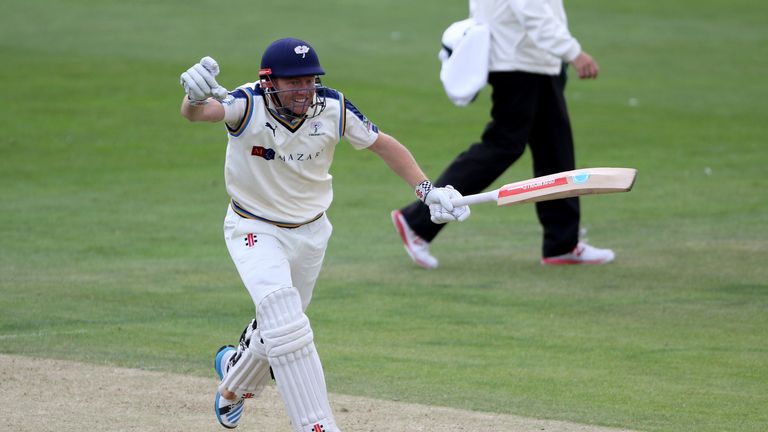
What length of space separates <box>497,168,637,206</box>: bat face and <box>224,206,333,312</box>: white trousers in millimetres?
846

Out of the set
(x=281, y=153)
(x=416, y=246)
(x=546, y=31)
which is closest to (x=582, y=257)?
(x=416, y=246)

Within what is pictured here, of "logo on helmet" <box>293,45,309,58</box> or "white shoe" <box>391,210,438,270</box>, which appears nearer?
"logo on helmet" <box>293,45,309,58</box>

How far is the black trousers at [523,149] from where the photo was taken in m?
8.91

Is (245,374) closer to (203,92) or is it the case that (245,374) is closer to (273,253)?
(273,253)

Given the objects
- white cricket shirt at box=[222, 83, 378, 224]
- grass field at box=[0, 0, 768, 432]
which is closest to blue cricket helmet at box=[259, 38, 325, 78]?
white cricket shirt at box=[222, 83, 378, 224]

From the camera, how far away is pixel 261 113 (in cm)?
537

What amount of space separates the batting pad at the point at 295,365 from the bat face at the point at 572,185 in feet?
3.43

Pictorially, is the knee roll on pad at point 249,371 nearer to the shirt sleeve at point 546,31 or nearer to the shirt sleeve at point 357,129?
the shirt sleeve at point 357,129

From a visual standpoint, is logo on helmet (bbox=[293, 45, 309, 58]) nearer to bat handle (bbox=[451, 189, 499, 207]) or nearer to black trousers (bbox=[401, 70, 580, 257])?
bat handle (bbox=[451, 189, 499, 207])

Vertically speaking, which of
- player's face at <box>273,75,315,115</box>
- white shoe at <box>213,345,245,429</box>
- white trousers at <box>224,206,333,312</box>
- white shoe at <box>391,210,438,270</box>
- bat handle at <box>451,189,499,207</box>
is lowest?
white shoe at <box>391,210,438,270</box>

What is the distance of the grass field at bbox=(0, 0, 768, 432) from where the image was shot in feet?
21.8

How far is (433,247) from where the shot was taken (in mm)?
9852

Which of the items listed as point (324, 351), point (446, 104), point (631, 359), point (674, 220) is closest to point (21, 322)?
point (324, 351)

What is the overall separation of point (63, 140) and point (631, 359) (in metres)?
8.53
